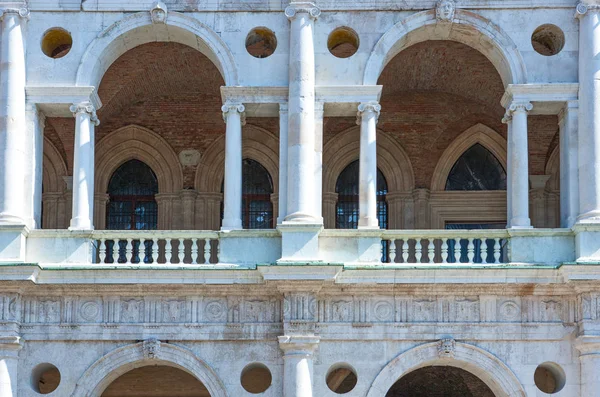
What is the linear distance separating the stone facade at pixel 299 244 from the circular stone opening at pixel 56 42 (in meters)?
0.07

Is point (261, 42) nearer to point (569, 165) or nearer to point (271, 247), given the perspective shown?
point (271, 247)

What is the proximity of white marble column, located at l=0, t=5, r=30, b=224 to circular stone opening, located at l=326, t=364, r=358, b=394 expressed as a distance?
18.9 ft

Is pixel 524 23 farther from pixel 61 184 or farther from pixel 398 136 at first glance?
pixel 61 184

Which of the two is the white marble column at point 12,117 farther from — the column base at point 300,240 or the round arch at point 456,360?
the round arch at point 456,360

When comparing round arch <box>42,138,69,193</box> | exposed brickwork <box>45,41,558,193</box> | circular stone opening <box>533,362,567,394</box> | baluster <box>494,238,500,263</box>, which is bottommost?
circular stone opening <box>533,362,567,394</box>

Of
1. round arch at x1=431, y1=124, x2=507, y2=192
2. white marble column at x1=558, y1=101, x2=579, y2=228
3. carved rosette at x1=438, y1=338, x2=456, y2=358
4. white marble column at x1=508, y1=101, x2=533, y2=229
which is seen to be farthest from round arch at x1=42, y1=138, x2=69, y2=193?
white marble column at x1=558, y1=101, x2=579, y2=228

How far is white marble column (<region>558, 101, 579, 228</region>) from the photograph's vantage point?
82.3ft

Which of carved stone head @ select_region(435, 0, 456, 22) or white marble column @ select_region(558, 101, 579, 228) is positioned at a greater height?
carved stone head @ select_region(435, 0, 456, 22)

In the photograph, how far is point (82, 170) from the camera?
83.4 feet

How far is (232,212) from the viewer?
25328 millimetres

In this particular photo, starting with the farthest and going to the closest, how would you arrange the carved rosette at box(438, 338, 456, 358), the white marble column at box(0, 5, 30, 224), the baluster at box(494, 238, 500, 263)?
the white marble column at box(0, 5, 30, 224), the baluster at box(494, 238, 500, 263), the carved rosette at box(438, 338, 456, 358)

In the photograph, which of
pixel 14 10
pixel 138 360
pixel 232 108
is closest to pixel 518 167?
pixel 232 108

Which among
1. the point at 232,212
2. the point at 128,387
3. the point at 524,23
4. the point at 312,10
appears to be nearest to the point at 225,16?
the point at 312,10

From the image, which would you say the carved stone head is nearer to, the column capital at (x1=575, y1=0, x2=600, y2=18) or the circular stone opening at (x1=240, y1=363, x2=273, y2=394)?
the column capital at (x1=575, y1=0, x2=600, y2=18)
